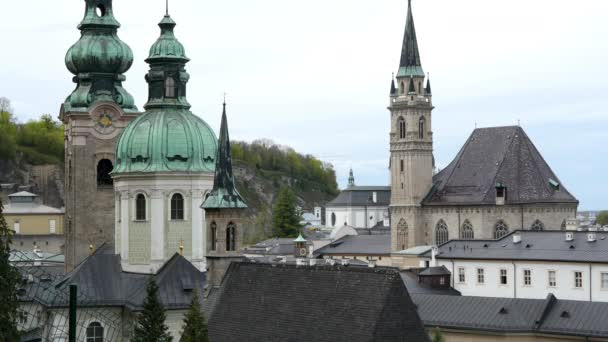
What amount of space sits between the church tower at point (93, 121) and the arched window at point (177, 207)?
855 centimetres

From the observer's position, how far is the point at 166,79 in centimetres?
6222

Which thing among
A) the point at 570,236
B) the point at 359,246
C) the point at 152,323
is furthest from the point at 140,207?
the point at 359,246

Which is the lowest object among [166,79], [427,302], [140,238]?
[427,302]

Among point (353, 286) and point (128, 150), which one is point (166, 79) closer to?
point (128, 150)

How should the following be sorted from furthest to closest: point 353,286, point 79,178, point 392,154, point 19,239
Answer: point 19,239 < point 392,154 < point 79,178 < point 353,286

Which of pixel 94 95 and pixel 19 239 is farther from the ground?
pixel 94 95

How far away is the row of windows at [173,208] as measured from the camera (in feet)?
195

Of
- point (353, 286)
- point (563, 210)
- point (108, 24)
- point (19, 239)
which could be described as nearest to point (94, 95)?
point (108, 24)

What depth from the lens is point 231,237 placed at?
52.2m

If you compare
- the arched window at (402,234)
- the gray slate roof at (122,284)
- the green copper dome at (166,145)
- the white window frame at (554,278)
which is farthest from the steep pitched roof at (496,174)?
the gray slate roof at (122,284)

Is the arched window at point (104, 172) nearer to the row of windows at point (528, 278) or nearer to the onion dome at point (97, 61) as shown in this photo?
the onion dome at point (97, 61)

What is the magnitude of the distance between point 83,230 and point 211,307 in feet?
73.5

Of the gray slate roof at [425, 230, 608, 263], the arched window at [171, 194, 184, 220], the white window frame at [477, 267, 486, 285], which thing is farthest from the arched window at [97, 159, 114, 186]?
the white window frame at [477, 267, 486, 285]

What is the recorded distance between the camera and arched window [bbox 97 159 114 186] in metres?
67.0
